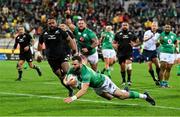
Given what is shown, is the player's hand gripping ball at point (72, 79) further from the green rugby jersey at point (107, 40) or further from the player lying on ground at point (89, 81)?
the green rugby jersey at point (107, 40)

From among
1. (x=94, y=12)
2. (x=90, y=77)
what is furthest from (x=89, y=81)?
(x=94, y=12)

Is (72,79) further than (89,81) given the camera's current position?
Yes

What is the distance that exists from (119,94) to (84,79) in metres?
1.17

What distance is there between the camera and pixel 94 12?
49.8m

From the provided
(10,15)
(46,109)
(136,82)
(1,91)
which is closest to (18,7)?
(10,15)

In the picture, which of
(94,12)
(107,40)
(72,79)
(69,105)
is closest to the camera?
(72,79)

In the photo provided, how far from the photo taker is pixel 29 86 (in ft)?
71.5

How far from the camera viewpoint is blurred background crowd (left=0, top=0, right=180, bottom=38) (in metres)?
46.8

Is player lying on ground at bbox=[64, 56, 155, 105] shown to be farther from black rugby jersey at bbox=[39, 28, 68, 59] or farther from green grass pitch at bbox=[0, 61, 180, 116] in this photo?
black rugby jersey at bbox=[39, 28, 68, 59]

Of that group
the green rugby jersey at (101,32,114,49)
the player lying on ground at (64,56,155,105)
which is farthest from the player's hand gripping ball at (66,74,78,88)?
the green rugby jersey at (101,32,114,49)

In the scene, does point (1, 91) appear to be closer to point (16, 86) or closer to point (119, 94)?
point (16, 86)

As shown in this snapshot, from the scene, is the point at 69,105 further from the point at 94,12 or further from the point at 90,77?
the point at 94,12

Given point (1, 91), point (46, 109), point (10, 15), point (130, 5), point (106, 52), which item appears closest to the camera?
point (46, 109)

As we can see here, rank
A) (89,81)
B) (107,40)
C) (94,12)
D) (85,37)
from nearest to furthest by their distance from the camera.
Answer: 1. (89,81)
2. (85,37)
3. (107,40)
4. (94,12)
